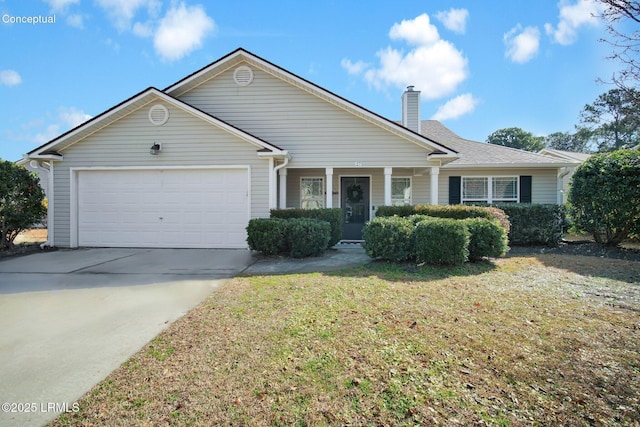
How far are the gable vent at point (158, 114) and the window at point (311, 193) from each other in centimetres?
516

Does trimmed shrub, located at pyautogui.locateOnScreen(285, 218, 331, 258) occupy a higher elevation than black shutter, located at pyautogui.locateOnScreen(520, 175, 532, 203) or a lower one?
lower

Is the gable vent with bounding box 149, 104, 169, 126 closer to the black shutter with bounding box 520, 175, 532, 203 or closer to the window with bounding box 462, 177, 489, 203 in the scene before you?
the window with bounding box 462, 177, 489, 203

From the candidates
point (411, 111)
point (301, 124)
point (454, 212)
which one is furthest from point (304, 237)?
point (411, 111)

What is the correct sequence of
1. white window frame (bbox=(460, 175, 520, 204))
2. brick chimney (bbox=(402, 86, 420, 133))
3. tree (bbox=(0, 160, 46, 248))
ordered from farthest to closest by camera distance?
brick chimney (bbox=(402, 86, 420, 133)), white window frame (bbox=(460, 175, 520, 204)), tree (bbox=(0, 160, 46, 248))

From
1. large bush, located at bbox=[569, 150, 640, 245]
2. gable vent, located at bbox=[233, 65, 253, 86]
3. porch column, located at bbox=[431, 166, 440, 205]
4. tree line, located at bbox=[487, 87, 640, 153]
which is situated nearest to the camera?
large bush, located at bbox=[569, 150, 640, 245]

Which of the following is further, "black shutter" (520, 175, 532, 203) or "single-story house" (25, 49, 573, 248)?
"black shutter" (520, 175, 532, 203)

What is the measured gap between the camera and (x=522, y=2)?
930 cm

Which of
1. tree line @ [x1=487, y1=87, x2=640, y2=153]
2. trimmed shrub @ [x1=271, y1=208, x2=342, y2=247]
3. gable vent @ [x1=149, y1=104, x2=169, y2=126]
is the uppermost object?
tree line @ [x1=487, y1=87, x2=640, y2=153]

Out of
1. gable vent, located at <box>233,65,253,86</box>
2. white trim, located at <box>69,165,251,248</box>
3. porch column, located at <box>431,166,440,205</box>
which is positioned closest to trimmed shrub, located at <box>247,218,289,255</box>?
white trim, located at <box>69,165,251,248</box>

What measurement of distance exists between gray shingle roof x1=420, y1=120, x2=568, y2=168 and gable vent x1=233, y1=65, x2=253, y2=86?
7.82m

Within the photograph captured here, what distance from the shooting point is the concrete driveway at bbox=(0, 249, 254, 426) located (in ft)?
8.39

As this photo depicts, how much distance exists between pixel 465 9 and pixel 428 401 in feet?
36.7

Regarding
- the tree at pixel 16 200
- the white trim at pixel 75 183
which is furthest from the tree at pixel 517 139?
the tree at pixel 16 200

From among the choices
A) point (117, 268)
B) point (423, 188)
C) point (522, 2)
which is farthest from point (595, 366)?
point (522, 2)
